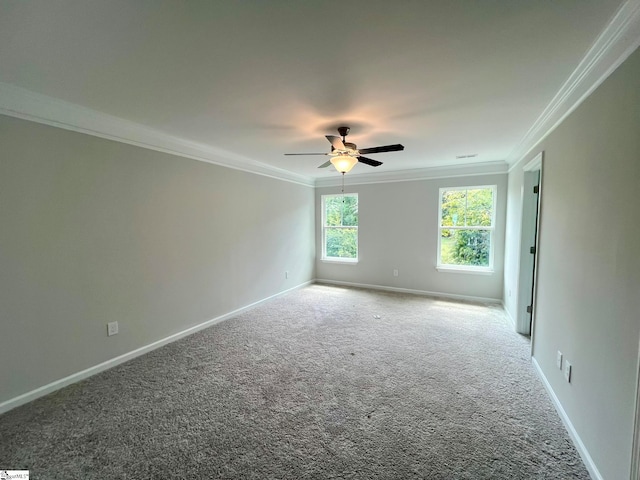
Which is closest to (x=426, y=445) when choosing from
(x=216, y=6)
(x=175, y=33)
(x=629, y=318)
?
(x=629, y=318)

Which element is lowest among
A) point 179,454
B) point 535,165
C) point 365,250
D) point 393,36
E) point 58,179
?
point 179,454

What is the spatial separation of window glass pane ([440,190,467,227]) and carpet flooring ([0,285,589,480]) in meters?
2.19

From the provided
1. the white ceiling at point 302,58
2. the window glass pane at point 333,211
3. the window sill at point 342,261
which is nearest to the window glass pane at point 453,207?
the window sill at point 342,261

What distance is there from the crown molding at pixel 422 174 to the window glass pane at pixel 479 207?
1.07 feet

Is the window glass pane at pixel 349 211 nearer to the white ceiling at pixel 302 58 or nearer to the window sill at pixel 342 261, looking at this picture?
the window sill at pixel 342 261

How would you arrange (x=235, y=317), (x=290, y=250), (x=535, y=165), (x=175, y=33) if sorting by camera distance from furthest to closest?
1. (x=290, y=250)
2. (x=235, y=317)
3. (x=535, y=165)
4. (x=175, y=33)

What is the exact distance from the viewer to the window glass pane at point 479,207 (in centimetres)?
470

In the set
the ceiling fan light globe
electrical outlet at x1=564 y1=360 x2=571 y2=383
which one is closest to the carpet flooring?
electrical outlet at x1=564 y1=360 x2=571 y2=383

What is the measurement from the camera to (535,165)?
2.98 metres

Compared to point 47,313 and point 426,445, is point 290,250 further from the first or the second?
point 426,445

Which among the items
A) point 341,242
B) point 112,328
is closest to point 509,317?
point 341,242

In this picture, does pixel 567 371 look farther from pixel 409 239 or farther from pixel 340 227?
pixel 340 227

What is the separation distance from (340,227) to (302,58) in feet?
14.8

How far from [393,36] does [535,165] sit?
2493 mm
